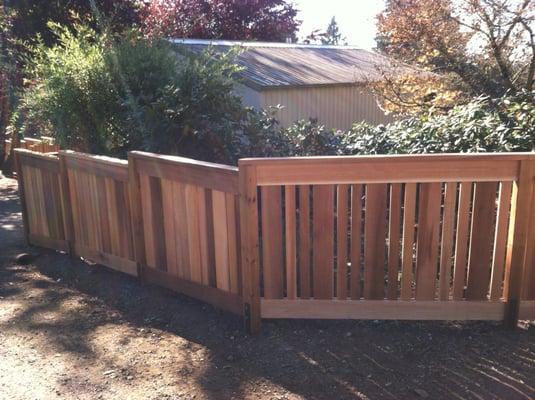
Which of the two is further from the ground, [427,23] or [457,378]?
[427,23]

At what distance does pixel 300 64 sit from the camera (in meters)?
12.9

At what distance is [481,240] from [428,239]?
13.8 inches

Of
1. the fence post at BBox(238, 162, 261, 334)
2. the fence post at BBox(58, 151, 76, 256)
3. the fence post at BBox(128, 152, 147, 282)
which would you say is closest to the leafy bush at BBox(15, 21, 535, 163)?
the fence post at BBox(58, 151, 76, 256)

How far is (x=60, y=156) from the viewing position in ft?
17.8

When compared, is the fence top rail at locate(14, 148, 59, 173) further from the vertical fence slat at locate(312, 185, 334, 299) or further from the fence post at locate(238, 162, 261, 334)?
the vertical fence slat at locate(312, 185, 334, 299)

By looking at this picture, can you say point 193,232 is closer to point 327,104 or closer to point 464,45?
point 464,45

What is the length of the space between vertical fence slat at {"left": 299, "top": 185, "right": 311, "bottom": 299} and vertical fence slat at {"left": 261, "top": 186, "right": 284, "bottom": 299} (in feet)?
0.46

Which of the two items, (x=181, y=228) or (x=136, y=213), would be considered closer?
(x=181, y=228)

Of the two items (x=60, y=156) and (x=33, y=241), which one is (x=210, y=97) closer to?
(x=60, y=156)

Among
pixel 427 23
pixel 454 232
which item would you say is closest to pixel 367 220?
pixel 454 232

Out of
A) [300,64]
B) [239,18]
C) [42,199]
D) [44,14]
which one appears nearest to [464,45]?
[300,64]

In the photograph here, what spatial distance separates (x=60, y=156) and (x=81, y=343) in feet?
7.38

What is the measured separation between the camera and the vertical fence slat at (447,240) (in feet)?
11.8

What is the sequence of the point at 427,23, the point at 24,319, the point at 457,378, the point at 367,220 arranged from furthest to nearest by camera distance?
the point at 427,23
the point at 24,319
the point at 367,220
the point at 457,378
